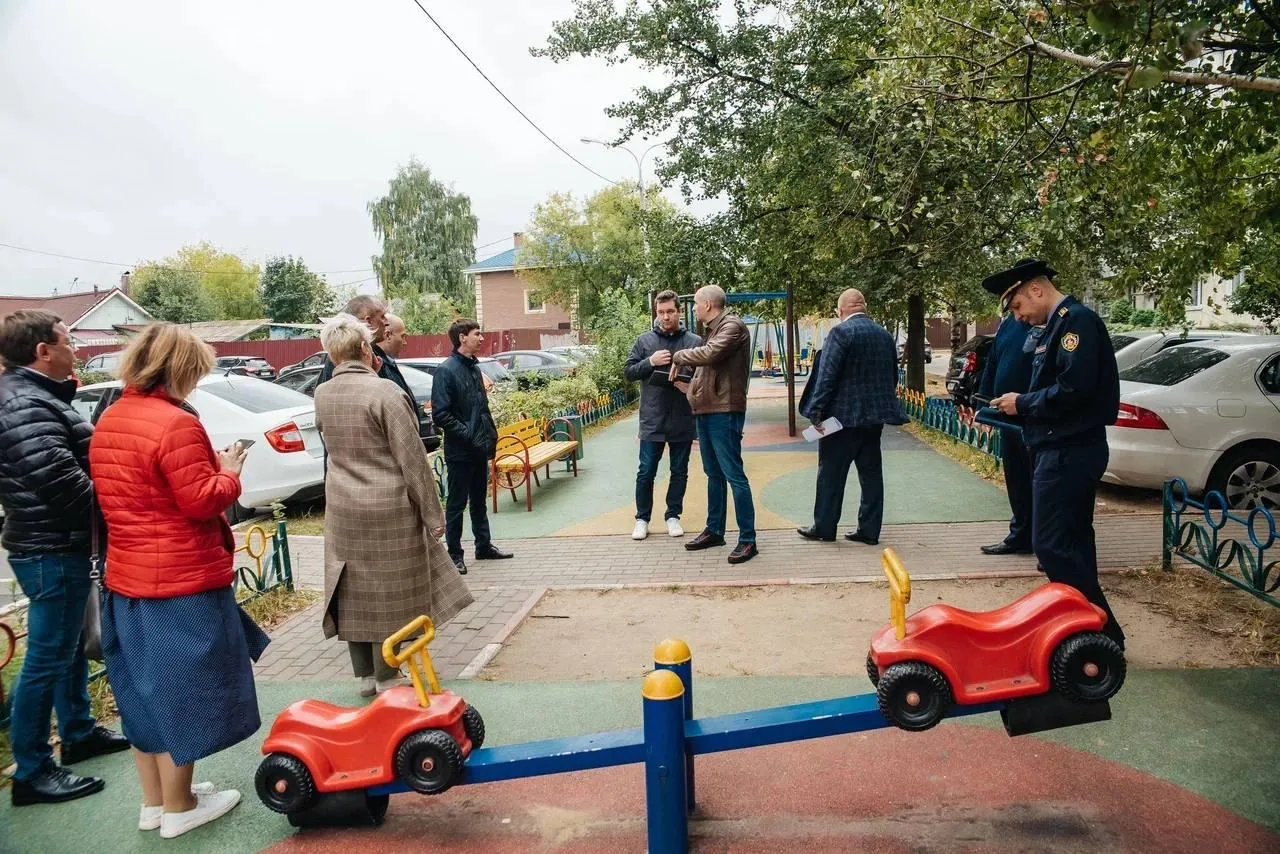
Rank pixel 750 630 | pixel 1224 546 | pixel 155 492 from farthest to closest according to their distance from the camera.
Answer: pixel 1224 546 < pixel 750 630 < pixel 155 492

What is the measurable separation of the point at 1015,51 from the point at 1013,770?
4.39 metres

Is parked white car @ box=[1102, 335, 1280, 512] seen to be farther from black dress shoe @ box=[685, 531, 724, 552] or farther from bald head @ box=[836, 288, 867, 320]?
black dress shoe @ box=[685, 531, 724, 552]

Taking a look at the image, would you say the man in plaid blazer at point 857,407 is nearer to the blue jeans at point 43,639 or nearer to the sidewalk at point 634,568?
the sidewalk at point 634,568

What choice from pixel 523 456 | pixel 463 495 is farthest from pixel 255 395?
pixel 463 495

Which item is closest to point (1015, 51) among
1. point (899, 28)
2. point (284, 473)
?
point (899, 28)

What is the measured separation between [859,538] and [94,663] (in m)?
5.11

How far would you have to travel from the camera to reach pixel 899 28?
739cm

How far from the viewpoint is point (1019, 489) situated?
244 inches

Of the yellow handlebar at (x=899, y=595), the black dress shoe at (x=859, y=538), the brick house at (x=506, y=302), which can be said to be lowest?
the black dress shoe at (x=859, y=538)

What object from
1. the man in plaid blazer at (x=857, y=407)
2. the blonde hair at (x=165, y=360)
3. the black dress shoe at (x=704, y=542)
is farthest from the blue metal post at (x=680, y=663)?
the man in plaid blazer at (x=857, y=407)

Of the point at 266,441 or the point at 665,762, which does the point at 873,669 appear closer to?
the point at 665,762

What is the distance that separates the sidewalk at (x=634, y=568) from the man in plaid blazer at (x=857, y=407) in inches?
13.5

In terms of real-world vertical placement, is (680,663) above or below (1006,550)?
above

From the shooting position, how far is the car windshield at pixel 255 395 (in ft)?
29.2
